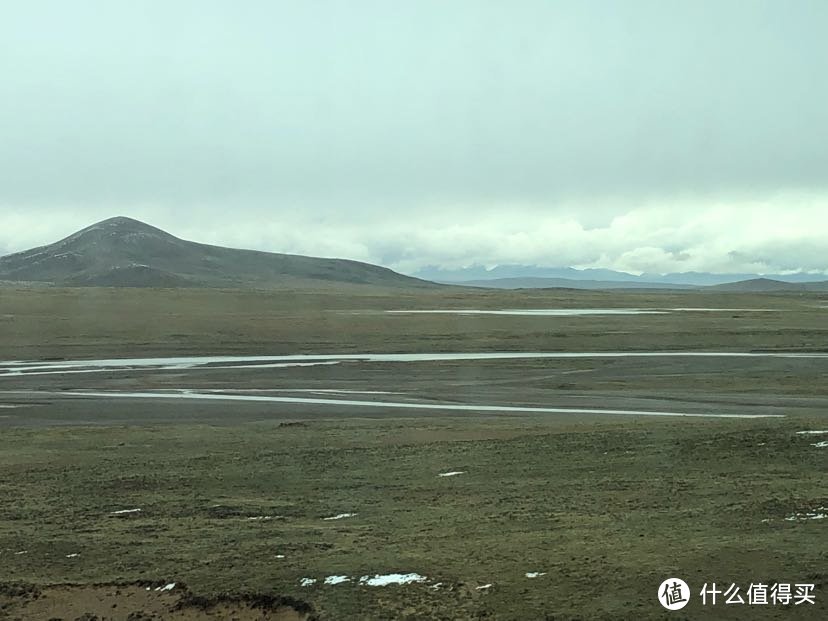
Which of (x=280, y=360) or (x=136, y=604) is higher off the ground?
(x=280, y=360)

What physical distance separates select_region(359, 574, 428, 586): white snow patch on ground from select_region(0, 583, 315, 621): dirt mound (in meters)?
0.79

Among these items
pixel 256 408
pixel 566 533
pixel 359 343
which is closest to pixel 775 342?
pixel 359 343

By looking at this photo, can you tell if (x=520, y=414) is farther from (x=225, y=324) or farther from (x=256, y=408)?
(x=225, y=324)

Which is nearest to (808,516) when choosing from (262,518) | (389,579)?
(389,579)

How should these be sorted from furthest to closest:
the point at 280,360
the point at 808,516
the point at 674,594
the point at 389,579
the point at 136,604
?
the point at 280,360 → the point at 808,516 → the point at 389,579 → the point at 136,604 → the point at 674,594

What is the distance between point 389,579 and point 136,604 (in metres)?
2.73

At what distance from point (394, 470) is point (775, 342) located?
4158 cm

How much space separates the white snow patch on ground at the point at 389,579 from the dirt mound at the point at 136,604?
2.61 ft

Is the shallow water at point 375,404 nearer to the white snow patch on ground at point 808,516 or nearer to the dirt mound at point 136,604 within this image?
the white snow patch on ground at point 808,516

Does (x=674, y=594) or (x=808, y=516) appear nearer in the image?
(x=674, y=594)

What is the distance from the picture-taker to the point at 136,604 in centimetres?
959

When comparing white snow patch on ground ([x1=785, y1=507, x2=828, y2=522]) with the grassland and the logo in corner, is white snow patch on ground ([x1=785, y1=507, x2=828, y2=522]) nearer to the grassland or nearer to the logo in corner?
the grassland

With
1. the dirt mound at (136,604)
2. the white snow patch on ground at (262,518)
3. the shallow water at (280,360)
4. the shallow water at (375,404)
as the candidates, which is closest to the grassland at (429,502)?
the dirt mound at (136,604)

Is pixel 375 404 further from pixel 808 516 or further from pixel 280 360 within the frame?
pixel 808 516
